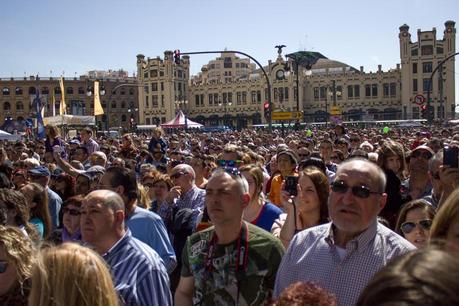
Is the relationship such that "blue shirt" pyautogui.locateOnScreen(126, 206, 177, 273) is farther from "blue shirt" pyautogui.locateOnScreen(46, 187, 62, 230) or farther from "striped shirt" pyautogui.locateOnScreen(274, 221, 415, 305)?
"blue shirt" pyautogui.locateOnScreen(46, 187, 62, 230)

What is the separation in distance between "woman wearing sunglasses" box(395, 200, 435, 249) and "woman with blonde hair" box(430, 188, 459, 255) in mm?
1156

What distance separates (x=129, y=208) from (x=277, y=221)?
1.41 m

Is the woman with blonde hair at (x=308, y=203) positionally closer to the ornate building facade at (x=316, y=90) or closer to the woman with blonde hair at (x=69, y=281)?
the woman with blonde hair at (x=69, y=281)

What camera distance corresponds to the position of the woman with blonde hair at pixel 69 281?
2547 mm

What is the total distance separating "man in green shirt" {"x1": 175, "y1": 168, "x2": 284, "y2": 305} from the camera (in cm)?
345

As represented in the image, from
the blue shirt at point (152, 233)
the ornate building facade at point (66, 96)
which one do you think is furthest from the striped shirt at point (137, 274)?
the ornate building facade at point (66, 96)

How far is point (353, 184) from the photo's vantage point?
130 inches

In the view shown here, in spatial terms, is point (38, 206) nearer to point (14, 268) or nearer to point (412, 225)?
point (14, 268)

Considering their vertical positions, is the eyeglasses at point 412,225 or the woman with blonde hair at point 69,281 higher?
the woman with blonde hair at point 69,281

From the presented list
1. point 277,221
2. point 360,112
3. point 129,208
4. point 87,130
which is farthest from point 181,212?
point 360,112

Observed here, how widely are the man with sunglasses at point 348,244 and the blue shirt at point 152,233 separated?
171cm

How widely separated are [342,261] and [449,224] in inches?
25.4

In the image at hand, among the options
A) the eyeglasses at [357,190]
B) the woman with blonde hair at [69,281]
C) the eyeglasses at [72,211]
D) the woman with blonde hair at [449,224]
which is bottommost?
the eyeglasses at [72,211]

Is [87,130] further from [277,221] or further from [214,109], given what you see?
[214,109]
